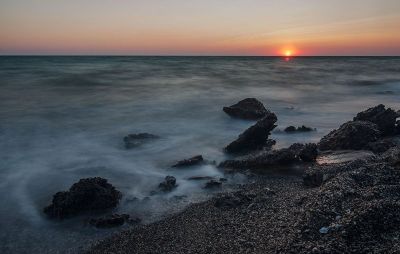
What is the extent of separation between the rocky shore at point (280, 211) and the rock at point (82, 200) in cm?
2

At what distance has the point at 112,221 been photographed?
6789mm

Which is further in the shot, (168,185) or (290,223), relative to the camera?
(168,185)

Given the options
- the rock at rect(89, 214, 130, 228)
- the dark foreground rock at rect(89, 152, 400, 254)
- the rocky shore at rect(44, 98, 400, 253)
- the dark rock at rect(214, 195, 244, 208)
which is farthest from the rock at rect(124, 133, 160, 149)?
the dark rock at rect(214, 195, 244, 208)

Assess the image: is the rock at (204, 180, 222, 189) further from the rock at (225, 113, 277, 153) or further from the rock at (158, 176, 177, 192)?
the rock at (225, 113, 277, 153)

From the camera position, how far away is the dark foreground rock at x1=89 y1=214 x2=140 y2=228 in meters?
6.75

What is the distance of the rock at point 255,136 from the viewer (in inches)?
427

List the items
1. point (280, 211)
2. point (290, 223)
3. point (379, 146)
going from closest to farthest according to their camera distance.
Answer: point (290, 223)
point (280, 211)
point (379, 146)

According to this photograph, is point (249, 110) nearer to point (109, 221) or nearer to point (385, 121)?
point (385, 121)

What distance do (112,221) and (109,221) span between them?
0.05 meters

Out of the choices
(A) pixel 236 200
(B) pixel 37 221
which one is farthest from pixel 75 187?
(A) pixel 236 200

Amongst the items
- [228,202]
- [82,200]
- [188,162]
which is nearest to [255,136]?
[188,162]

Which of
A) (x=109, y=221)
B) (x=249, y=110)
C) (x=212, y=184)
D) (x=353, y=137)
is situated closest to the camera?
(x=109, y=221)

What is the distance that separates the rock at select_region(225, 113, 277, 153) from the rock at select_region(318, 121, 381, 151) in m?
1.47

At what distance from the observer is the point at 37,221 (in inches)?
280
